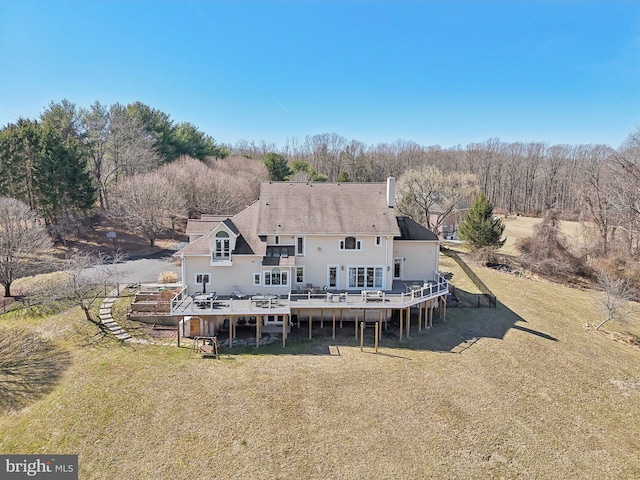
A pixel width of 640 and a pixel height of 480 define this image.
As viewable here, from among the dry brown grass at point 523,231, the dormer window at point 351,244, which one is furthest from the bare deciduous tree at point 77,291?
the dry brown grass at point 523,231

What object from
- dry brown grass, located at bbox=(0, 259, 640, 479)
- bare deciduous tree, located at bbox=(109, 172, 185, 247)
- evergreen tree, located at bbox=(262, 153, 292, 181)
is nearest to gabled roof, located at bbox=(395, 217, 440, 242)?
dry brown grass, located at bbox=(0, 259, 640, 479)

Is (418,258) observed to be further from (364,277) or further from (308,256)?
(308,256)

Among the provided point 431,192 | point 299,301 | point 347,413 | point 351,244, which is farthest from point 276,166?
point 347,413

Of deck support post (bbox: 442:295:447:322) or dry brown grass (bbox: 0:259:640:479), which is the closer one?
dry brown grass (bbox: 0:259:640:479)

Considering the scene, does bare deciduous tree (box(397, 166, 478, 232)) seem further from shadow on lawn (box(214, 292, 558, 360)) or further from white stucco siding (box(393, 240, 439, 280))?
shadow on lawn (box(214, 292, 558, 360))

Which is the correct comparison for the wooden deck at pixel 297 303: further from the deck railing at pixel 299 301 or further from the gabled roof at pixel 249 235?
the gabled roof at pixel 249 235

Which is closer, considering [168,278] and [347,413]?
[347,413]
